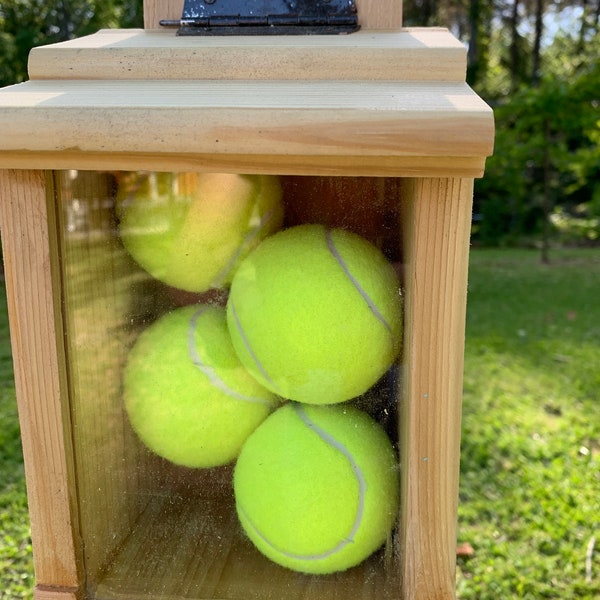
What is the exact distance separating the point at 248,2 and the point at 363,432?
54 cm

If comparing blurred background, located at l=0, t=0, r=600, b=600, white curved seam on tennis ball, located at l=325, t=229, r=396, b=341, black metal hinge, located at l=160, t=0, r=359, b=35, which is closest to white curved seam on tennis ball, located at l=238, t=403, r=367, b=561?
white curved seam on tennis ball, located at l=325, t=229, r=396, b=341

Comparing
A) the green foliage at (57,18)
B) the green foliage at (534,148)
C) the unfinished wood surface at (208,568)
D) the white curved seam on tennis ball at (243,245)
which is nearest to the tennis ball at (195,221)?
the white curved seam on tennis ball at (243,245)

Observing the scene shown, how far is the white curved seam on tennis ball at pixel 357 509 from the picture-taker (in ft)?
2.46

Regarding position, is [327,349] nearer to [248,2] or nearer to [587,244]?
[248,2]

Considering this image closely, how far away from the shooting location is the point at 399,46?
0.73 metres

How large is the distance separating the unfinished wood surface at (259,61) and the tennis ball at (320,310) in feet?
0.53

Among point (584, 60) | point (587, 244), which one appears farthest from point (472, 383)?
point (584, 60)

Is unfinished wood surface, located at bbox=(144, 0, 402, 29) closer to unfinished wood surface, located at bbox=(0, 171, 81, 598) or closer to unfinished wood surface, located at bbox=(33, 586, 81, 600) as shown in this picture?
unfinished wood surface, located at bbox=(0, 171, 81, 598)

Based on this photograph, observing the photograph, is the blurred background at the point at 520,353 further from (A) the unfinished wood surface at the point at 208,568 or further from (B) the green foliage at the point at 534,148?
(A) the unfinished wood surface at the point at 208,568

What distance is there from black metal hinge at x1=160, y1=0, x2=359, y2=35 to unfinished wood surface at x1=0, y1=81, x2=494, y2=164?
0.26m

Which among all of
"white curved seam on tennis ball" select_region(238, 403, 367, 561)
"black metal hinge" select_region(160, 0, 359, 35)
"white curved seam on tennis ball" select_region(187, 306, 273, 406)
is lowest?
"white curved seam on tennis ball" select_region(238, 403, 367, 561)

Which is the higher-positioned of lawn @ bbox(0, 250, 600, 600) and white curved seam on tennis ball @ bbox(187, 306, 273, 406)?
white curved seam on tennis ball @ bbox(187, 306, 273, 406)

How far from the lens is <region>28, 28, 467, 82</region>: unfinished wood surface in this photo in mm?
711

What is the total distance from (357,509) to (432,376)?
0.59 ft
